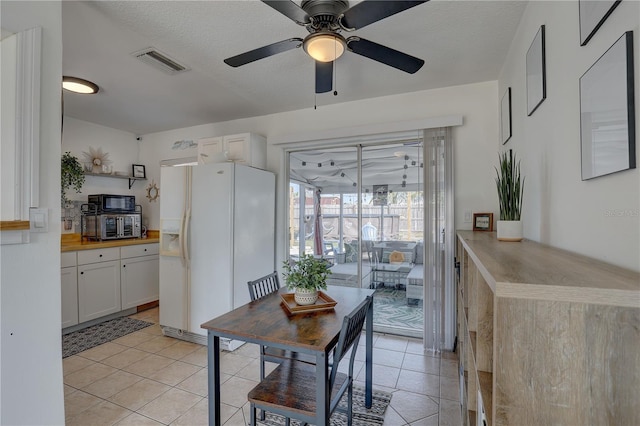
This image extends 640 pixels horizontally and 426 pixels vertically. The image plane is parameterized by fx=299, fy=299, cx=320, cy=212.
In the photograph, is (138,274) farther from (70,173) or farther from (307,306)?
(307,306)

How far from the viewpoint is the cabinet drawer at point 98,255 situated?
11.3 feet

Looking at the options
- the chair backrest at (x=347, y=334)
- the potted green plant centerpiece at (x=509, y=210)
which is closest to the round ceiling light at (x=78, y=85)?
the chair backrest at (x=347, y=334)

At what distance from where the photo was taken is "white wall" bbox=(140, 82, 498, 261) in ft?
9.56

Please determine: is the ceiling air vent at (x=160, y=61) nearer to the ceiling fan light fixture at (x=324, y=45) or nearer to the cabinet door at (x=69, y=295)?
the ceiling fan light fixture at (x=324, y=45)

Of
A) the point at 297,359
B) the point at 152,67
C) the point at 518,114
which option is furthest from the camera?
the point at 152,67

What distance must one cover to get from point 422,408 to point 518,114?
220cm

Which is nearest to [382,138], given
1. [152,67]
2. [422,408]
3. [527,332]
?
[152,67]

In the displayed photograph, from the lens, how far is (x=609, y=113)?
942 millimetres

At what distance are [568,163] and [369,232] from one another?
2.38 metres

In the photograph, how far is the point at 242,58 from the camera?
6.05ft

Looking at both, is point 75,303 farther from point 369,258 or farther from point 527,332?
point 527,332

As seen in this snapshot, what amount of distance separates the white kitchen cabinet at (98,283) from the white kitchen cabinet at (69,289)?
0.04 m

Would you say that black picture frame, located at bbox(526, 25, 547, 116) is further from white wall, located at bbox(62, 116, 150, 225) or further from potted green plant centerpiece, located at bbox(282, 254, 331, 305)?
white wall, located at bbox(62, 116, 150, 225)

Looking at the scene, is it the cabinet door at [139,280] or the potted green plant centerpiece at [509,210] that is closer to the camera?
the potted green plant centerpiece at [509,210]
